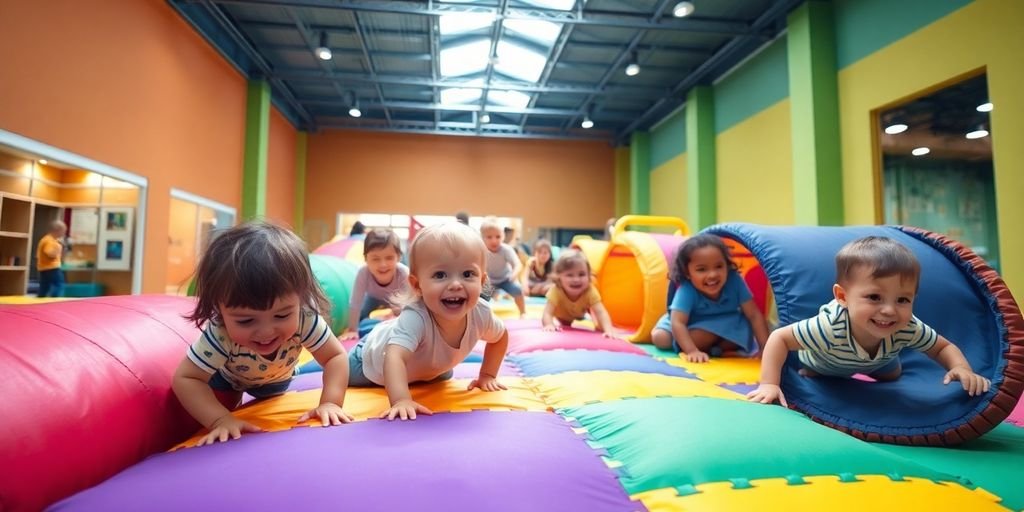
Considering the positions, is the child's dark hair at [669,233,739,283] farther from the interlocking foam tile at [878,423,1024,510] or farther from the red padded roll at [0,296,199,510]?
the red padded roll at [0,296,199,510]

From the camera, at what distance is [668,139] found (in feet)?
33.6

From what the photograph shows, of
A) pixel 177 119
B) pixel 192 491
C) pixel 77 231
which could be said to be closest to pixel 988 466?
pixel 192 491

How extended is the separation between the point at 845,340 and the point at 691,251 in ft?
3.87

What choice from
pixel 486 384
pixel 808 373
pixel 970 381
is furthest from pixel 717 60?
pixel 486 384

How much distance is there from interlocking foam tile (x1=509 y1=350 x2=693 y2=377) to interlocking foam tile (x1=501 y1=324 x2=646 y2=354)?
3.9 inches

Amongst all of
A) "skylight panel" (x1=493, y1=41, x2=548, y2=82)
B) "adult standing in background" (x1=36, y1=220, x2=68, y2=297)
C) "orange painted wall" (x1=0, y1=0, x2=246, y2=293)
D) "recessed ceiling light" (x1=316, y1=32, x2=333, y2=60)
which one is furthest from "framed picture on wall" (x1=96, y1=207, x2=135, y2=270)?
"skylight panel" (x1=493, y1=41, x2=548, y2=82)

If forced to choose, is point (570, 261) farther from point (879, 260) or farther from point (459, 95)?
point (459, 95)

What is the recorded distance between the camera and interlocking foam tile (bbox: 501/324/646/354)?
8.06 feet

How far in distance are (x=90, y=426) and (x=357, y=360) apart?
0.76 metres

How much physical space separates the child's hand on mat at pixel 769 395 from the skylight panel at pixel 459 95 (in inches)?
351

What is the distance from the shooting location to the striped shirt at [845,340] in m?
1.48

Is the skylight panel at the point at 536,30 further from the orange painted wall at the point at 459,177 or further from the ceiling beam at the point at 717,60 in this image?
the orange painted wall at the point at 459,177

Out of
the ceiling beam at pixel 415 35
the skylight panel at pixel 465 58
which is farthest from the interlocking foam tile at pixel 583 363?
the skylight panel at pixel 465 58

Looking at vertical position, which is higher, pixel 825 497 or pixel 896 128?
pixel 896 128
